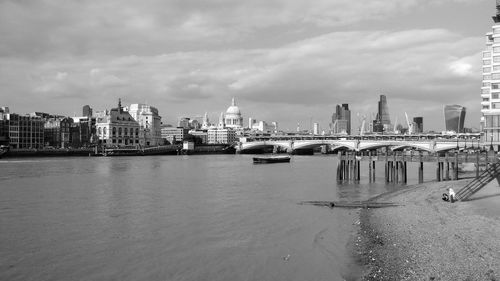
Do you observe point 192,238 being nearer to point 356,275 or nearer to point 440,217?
point 356,275

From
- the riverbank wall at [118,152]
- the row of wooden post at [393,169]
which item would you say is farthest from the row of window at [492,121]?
the riverbank wall at [118,152]

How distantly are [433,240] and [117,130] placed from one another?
16399cm

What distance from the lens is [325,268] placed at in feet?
53.9

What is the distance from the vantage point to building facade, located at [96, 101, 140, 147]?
169875 mm

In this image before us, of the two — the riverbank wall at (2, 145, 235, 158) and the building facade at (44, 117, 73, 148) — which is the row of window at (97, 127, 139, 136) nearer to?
the building facade at (44, 117, 73, 148)

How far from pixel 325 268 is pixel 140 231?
10.4 m

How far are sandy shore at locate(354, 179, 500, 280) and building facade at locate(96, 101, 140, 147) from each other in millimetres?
151944

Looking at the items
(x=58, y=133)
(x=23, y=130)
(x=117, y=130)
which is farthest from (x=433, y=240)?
(x=58, y=133)

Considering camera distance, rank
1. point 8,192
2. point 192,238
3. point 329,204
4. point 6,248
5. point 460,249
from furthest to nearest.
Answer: point 8,192
point 329,204
point 192,238
point 6,248
point 460,249

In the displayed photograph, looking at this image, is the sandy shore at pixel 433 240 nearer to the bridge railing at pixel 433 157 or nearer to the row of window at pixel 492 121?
the bridge railing at pixel 433 157

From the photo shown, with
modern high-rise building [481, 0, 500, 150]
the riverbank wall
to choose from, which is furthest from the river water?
the riverbank wall

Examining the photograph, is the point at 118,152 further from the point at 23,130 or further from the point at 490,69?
the point at 490,69

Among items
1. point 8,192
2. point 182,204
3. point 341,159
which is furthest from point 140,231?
point 341,159

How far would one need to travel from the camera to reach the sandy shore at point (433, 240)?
14195 mm
